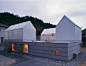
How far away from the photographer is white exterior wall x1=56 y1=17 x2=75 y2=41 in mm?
17109

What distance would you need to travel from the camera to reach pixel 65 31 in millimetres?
17922

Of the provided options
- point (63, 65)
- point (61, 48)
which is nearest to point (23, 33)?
point (61, 48)

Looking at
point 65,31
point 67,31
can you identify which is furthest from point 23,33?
point 67,31

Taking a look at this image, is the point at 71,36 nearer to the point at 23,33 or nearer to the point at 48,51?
the point at 48,51

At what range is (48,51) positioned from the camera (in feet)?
38.3

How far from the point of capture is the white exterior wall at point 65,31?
17109 mm

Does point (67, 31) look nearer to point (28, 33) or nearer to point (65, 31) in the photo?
point (65, 31)

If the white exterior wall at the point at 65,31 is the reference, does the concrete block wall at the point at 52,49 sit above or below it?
below

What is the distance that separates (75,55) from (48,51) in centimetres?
469

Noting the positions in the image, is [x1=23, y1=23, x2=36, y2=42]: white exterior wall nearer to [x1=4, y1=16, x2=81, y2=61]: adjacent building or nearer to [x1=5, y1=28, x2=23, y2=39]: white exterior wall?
[x1=4, y1=16, x2=81, y2=61]: adjacent building

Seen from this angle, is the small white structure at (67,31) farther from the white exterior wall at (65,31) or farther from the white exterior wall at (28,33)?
the white exterior wall at (28,33)

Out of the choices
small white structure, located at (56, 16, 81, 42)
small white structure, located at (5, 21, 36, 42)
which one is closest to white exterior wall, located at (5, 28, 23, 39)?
small white structure, located at (5, 21, 36, 42)

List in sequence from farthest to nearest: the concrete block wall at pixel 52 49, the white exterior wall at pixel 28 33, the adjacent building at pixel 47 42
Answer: the white exterior wall at pixel 28 33, the adjacent building at pixel 47 42, the concrete block wall at pixel 52 49

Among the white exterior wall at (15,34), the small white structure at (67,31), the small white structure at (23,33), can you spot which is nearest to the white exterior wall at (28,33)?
the small white structure at (23,33)
